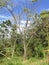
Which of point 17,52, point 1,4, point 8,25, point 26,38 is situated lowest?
point 17,52

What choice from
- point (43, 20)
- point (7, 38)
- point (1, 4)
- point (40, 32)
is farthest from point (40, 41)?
point (1, 4)

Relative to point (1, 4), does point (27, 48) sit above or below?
below

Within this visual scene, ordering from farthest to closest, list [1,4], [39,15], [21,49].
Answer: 1. [21,49]
2. [39,15]
3. [1,4]

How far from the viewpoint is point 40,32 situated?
65.2 ft

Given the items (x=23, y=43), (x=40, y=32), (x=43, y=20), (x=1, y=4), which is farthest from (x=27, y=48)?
(x=1, y=4)

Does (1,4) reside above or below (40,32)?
above

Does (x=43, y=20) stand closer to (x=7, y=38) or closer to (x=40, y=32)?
(x=40, y=32)

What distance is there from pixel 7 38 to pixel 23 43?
179 cm

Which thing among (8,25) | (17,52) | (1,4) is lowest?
(17,52)

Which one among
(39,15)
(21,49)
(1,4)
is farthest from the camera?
(21,49)

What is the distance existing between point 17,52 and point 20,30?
7.75 feet

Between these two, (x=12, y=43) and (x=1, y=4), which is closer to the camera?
(x=1, y=4)

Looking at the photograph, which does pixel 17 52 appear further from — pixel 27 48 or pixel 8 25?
pixel 8 25

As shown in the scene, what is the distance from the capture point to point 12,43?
20.6 meters
